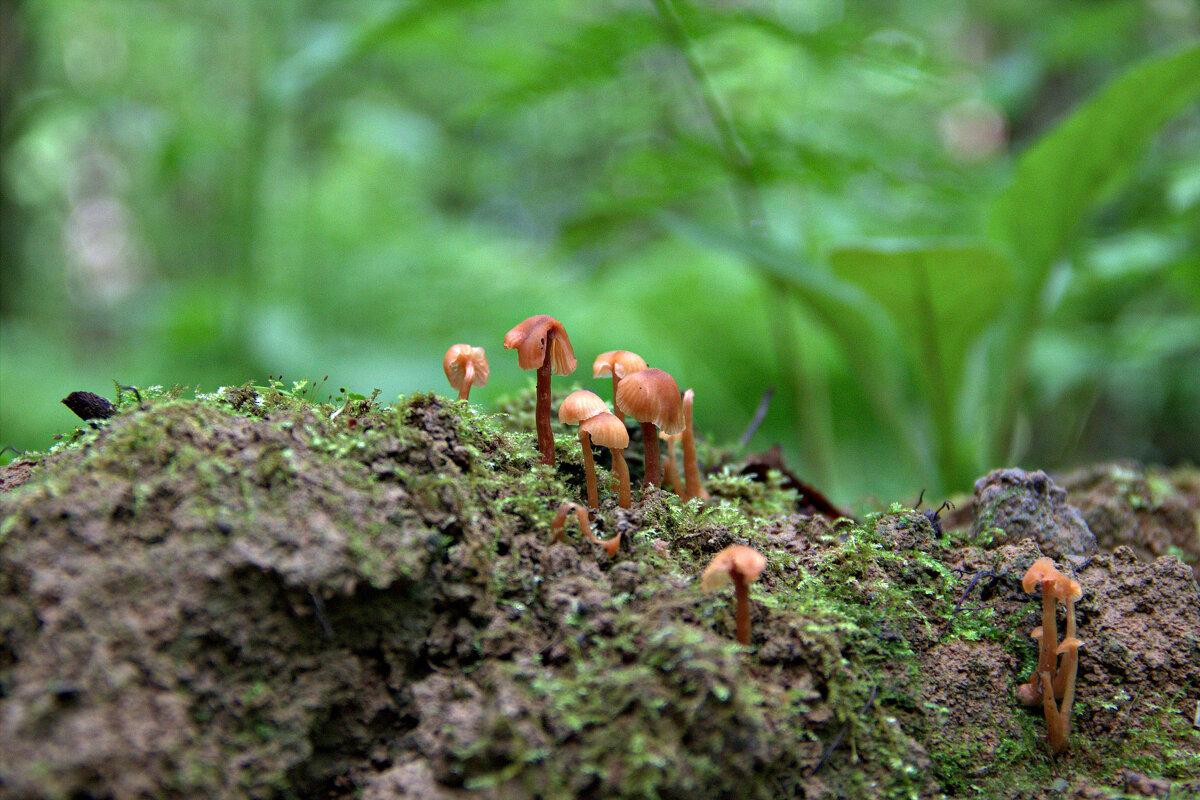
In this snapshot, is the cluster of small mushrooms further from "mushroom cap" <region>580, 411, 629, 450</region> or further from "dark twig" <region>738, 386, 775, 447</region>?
"dark twig" <region>738, 386, 775, 447</region>

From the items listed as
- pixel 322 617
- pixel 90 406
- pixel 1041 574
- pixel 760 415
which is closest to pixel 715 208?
pixel 760 415

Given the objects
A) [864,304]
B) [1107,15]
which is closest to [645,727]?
[864,304]

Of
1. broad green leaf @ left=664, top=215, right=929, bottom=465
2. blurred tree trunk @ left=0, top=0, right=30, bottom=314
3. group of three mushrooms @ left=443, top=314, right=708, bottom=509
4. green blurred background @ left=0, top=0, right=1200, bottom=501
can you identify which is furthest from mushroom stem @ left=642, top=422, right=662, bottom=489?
blurred tree trunk @ left=0, top=0, right=30, bottom=314

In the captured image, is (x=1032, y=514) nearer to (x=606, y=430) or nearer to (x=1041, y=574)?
(x=1041, y=574)

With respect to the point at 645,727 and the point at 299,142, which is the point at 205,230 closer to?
the point at 299,142

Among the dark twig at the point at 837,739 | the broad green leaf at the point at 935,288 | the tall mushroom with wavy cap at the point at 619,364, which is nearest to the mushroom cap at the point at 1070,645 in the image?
the dark twig at the point at 837,739

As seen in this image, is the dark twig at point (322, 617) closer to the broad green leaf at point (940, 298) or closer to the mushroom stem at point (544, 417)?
the mushroom stem at point (544, 417)

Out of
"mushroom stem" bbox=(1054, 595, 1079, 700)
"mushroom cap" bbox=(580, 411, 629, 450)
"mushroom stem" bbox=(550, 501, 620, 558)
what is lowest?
"mushroom stem" bbox=(1054, 595, 1079, 700)
